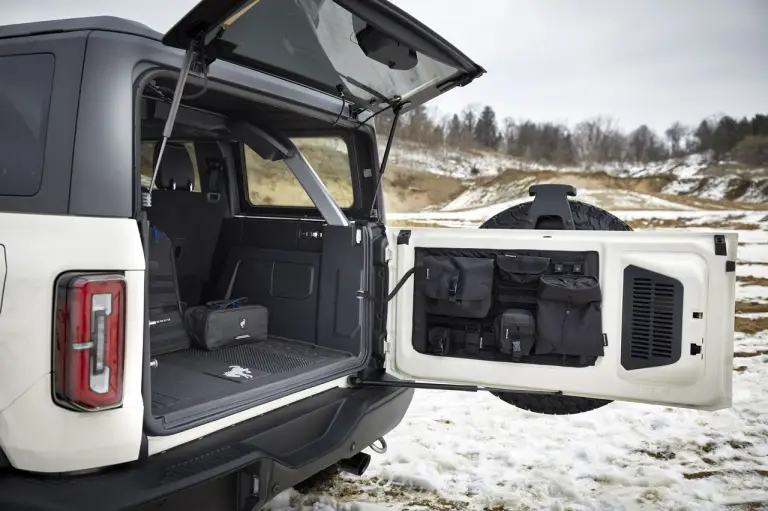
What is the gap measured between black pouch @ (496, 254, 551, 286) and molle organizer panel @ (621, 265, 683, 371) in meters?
0.40

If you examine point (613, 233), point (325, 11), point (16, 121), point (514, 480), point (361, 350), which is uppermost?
point (325, 11)

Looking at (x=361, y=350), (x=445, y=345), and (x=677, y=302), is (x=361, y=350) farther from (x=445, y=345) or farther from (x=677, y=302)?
(x=677, y=302)

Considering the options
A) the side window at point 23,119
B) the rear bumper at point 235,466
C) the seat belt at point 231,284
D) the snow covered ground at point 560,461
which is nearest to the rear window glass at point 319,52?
the side window at point 23,119

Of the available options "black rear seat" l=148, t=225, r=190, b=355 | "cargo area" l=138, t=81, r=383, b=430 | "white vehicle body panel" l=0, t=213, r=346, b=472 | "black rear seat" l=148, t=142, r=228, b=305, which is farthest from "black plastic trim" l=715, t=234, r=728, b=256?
"black rear seat" l=148, t=142, r=228, b=305

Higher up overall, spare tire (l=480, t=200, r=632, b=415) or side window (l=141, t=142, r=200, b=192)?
side window (l=141, t=142, r=200, b=192)

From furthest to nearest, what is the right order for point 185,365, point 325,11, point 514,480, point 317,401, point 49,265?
1. point 514,480
2. point 185,365
3. point 317,401
4. point 325,11
5. point 49,265

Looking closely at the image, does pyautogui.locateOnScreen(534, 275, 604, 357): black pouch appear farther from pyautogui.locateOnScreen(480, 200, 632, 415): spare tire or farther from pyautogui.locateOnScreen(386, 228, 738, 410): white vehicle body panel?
pyautogui.locateOnScreen(480, 200, 632, 415): spare tire

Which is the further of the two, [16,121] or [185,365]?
[185,365]

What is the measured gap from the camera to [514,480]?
11.4 feet

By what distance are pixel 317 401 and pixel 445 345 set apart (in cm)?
81

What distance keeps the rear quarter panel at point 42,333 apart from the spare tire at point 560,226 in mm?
2177

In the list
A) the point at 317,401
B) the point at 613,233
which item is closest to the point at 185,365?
the point at 317,401

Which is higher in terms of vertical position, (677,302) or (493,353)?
(677,302)

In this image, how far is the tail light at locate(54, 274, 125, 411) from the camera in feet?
5.87
